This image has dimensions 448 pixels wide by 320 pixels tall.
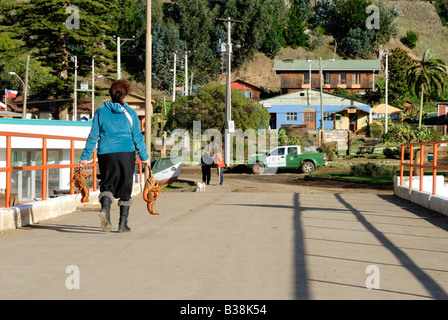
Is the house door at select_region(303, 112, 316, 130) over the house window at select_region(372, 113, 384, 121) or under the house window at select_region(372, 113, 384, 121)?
under

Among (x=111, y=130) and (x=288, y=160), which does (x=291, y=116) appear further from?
(x=111, y=130)

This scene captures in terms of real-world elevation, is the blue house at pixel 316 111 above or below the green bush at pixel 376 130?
above

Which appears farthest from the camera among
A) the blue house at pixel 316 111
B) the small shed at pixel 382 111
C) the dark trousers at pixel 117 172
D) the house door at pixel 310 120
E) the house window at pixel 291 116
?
the small shed at pixel 382 111

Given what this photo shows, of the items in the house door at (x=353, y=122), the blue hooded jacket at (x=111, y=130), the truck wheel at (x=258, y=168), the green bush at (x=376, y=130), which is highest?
the house door at (x=353, y=122)

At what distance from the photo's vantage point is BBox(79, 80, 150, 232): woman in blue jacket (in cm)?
803

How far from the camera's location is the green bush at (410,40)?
147625mm

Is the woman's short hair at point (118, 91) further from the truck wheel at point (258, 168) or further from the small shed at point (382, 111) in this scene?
the small shed at point (382, 111)

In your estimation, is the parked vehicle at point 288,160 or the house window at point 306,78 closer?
the parked vehicle at point 288,160

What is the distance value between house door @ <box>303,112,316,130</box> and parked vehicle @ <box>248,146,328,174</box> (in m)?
41.1

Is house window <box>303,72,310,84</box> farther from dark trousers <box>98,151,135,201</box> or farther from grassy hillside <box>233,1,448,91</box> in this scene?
dark trousers <box>98,151,135,201</box>

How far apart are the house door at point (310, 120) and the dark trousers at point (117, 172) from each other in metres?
74.7

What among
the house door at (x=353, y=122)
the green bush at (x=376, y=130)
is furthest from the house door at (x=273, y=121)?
the green bush at (x=376, y=130)

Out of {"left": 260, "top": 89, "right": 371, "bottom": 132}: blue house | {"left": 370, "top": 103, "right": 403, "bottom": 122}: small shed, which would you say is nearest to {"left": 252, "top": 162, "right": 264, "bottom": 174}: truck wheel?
{"left": 260, "top": 89, "right": 371, "bottom": 132}: blue house
